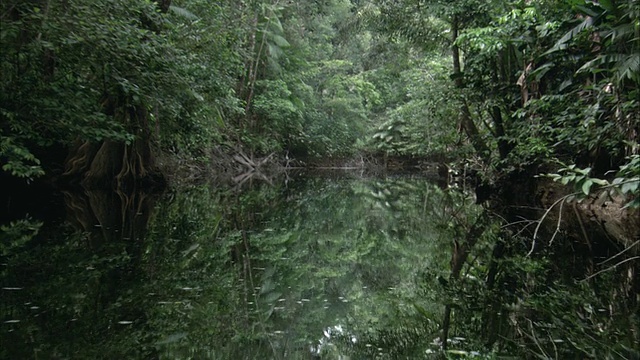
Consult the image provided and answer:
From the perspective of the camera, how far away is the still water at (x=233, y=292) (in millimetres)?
3387

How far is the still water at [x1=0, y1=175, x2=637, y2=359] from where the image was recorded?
3387mm

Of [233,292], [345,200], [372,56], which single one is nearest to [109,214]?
[233,292]

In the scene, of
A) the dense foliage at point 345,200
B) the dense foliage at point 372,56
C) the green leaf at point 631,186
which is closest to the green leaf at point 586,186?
the dense foliage at point 345,200

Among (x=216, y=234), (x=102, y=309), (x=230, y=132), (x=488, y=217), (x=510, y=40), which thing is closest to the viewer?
(x=102, y=309)

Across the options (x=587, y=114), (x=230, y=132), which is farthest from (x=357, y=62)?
(x=587, y=114)

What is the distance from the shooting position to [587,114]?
725cm

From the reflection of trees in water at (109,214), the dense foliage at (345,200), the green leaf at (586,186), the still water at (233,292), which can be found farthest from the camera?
the reflection of trees in water at (109,214)

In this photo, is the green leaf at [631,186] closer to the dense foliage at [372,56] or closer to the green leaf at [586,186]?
the green leaf at [586,186]

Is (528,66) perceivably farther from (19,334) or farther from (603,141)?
(19,334)

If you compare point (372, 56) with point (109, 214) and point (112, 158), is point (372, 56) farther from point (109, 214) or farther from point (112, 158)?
point (109, 214)

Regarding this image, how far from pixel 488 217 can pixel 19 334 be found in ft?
30.5

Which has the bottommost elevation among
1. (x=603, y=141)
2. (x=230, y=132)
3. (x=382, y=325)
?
(x=382, y=325)

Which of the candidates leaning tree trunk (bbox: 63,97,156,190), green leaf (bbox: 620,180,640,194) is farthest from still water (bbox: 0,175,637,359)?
leaning tree trunk (bbox: 63,97,156,190)

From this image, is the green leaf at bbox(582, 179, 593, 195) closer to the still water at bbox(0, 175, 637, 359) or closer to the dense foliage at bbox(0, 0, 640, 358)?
the dense foliage at bbox(0, 0, 640, 358)
